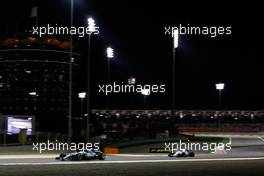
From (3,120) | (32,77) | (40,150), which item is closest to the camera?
(40,150)

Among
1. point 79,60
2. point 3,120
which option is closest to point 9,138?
point 3,120

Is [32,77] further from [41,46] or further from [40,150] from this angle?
[40,150]

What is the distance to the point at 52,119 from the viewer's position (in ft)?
427

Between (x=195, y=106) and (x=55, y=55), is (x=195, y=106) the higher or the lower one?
the lower one

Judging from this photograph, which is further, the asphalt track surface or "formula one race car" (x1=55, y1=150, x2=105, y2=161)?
"formula one race car" (x1=55, y1=150, x2=105, y2=161)

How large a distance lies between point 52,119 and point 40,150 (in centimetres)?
9102

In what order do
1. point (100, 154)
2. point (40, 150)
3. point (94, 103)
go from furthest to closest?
point (94, 103), point (40, 150), point (100, 154)

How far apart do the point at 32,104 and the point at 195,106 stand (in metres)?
46.1

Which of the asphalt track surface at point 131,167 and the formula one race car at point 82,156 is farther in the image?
the formula one race car at point 82,156

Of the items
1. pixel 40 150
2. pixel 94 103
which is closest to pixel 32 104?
pixel 94 103

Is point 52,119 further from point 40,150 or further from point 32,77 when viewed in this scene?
point 40,150

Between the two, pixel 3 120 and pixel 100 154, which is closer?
pixel 100 154

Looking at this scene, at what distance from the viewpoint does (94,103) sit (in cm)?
17250

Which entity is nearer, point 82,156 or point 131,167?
point 131,167
